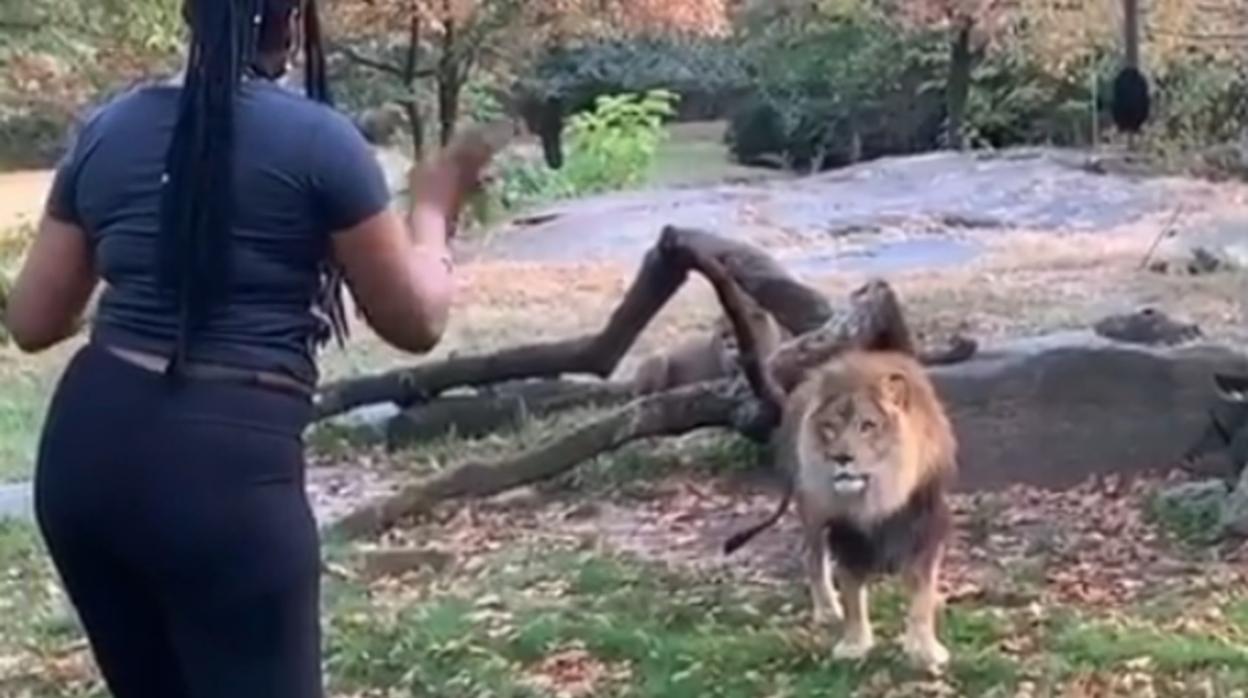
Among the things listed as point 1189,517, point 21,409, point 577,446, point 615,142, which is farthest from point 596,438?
point 615,142

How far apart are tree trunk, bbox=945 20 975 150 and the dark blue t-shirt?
20.3 m

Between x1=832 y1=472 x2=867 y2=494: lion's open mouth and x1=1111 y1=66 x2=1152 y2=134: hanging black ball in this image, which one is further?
x1=1111 y1=66 x2=1152 y2=134: hanging black ball

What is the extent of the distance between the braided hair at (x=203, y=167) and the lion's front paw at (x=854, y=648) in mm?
2587

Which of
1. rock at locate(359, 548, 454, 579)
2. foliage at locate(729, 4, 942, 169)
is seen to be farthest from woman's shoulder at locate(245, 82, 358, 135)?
foliage at locate(729, 4, 942, 169)

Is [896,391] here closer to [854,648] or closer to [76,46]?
[854,648]

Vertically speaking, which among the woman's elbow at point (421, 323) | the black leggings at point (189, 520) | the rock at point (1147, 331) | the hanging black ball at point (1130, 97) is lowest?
the rock at point (1147, 331)

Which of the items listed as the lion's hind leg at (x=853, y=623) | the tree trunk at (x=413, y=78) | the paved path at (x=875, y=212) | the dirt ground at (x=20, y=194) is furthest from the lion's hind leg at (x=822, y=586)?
the tree trunk at (x=413, y=78)

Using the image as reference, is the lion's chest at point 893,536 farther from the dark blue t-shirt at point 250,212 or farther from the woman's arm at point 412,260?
the dark blue t-shirt at point 250,212

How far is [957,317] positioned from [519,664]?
23.2ft

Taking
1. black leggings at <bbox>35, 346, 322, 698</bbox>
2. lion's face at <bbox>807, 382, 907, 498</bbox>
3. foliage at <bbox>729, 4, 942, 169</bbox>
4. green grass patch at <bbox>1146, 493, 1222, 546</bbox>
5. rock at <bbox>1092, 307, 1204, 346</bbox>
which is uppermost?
black leggings at <bbox>35, 346, 322, 698</bbox>

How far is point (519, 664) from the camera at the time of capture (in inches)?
204

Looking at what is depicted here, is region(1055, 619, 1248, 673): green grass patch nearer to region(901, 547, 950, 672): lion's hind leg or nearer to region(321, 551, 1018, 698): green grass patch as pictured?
region(321, 551, 1018, 698): green grass patch

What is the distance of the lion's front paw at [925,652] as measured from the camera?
488 cm

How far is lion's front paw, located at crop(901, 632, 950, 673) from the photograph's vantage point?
4.88 m
